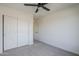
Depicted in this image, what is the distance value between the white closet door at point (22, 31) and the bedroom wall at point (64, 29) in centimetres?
159

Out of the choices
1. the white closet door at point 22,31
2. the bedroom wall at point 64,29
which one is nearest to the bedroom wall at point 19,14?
the white closet door at point 22,31

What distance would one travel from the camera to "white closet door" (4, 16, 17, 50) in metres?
4.13

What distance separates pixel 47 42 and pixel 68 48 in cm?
210

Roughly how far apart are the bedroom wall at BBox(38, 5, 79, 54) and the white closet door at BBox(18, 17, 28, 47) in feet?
5.22

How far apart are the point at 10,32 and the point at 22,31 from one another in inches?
38.1

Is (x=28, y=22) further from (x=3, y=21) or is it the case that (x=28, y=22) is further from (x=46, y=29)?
(x=3, y=21)

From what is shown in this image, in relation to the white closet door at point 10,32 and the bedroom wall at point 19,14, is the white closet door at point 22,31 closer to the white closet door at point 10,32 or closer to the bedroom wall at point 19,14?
Answer: the bedroom wall at point 19,14

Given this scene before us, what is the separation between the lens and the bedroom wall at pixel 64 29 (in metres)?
3.67

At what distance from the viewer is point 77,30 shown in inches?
141

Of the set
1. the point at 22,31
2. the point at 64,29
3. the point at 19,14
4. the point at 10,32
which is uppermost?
the point at 19,14

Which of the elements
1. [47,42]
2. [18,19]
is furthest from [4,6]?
[47,42]

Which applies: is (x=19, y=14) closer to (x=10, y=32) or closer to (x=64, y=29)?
(x=10, y=32)

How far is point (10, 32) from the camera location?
14.4 ft

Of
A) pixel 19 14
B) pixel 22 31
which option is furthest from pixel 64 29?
pixel 19 14
